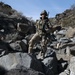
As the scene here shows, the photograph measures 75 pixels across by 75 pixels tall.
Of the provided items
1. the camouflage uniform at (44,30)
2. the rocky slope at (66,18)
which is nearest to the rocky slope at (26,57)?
the camouflage uniform at (44,30)

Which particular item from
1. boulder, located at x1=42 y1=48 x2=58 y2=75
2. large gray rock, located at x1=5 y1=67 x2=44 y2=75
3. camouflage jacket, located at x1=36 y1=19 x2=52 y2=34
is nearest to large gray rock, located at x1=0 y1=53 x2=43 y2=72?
boulder, located at x1=42 y1=48 x2=58 y2=75

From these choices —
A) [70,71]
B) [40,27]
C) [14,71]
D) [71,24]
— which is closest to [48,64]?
[70,71]

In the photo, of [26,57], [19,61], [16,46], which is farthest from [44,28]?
[19,61]

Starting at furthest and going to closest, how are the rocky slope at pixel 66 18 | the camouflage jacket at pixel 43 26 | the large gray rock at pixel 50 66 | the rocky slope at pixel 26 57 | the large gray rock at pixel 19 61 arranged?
the rocky slope at pixel 66 18 < the camouflage jacket at pixel 43 26 < the large gray rock at pixel 50 66 < the large gray rock at pixel 19 61 < the rocky slope at pixel 26 57

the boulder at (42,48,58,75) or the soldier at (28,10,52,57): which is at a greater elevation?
the soldier at (28,10,52,57)

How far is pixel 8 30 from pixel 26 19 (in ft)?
18.4

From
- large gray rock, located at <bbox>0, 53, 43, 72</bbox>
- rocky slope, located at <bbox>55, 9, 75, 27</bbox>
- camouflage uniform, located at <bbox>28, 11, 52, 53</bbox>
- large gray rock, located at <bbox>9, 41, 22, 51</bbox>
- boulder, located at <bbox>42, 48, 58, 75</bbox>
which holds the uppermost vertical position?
rocky slope, located at <bbox>55, 9, 75, 27</bbox>

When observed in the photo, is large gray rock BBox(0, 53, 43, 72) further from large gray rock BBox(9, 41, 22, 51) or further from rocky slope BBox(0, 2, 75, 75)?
large gray rock BBox(9, 41, 22, 51)

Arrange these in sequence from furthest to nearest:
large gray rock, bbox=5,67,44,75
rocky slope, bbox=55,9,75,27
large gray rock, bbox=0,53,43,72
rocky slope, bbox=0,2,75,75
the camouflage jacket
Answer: rocky slope, bbox=55,9,75,27, the camouflage jacket, large gray rock, bbox=0,53,43,72, rocky slope, bbox=0,2,75,75, large gray rock, bbox=5,67,44,75

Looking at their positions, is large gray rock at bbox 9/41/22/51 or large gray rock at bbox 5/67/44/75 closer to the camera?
large gray rock at bbox 5/67/44/75

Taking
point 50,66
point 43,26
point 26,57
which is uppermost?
point 43,26

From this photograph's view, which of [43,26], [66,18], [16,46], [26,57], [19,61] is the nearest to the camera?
[19,61]

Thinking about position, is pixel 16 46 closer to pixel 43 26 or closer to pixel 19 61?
pixel 43 26

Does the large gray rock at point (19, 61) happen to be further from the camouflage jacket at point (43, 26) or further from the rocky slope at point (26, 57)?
the camouflage jacket at point (43, 26)
